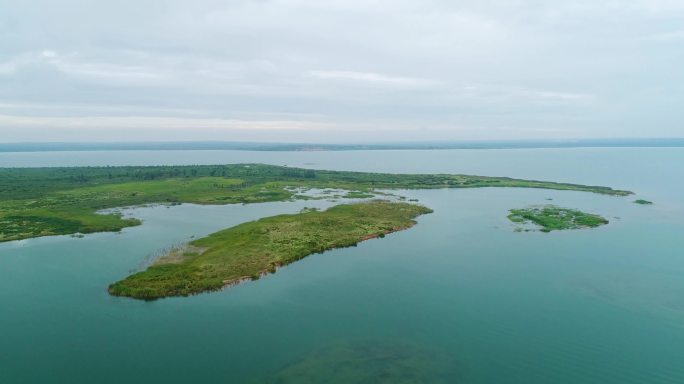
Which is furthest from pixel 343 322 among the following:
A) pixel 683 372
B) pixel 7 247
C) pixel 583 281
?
pixel 7 247

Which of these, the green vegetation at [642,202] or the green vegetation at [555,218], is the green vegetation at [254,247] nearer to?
the green vegetation at [555,218]

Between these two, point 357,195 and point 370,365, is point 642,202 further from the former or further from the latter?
point 370,365

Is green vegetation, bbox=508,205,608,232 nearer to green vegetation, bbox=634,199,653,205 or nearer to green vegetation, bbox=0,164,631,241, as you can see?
green vegetation, bbox=634,199,653,205

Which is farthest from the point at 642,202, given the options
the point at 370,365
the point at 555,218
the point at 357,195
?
the point at 370,365

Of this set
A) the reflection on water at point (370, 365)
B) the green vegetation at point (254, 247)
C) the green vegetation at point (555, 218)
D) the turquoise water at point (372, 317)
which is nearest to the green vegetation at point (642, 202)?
the green vegetation at point (555, 218)

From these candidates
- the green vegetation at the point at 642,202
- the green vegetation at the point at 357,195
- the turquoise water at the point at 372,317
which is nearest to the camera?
the turquoise water at the point at 372,317
